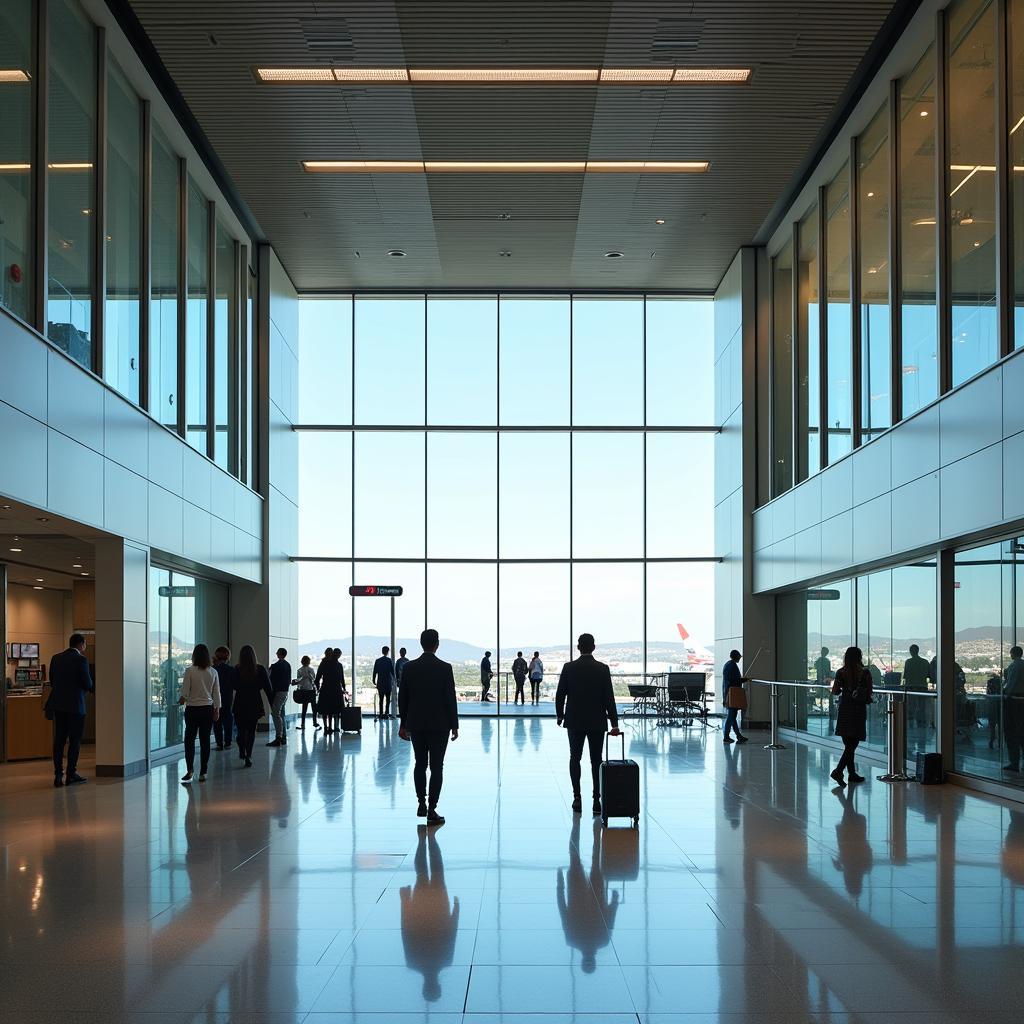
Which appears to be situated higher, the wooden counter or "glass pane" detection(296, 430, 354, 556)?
"glass pane" detection(296, 430, 354, 556)

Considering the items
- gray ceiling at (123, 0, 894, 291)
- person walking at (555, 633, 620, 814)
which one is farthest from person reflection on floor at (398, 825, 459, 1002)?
gray ceiling at (123, 0, 894, 291)

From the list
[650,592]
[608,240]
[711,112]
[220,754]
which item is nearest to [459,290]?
[608,240]

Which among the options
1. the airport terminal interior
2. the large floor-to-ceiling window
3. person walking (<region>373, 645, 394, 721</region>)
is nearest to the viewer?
the airport terminal interior

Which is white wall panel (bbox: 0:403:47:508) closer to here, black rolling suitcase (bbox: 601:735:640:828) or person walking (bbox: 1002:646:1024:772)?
black rolling suitcase (bbox: 601:735:640:828)

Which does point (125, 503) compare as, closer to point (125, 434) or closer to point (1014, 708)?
point (125, 434)

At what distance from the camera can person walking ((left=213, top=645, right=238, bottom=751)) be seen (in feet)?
54.3

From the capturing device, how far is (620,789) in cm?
1002

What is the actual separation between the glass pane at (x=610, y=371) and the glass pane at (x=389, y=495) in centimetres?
406

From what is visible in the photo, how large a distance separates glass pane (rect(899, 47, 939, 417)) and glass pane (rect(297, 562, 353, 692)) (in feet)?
53.2

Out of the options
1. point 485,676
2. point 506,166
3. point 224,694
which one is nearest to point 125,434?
point 224,694

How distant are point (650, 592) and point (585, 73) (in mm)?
15047

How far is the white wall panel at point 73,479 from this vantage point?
12078mm

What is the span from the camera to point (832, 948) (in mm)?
5906

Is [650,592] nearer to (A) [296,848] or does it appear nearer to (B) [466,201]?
(B) [466,201]
